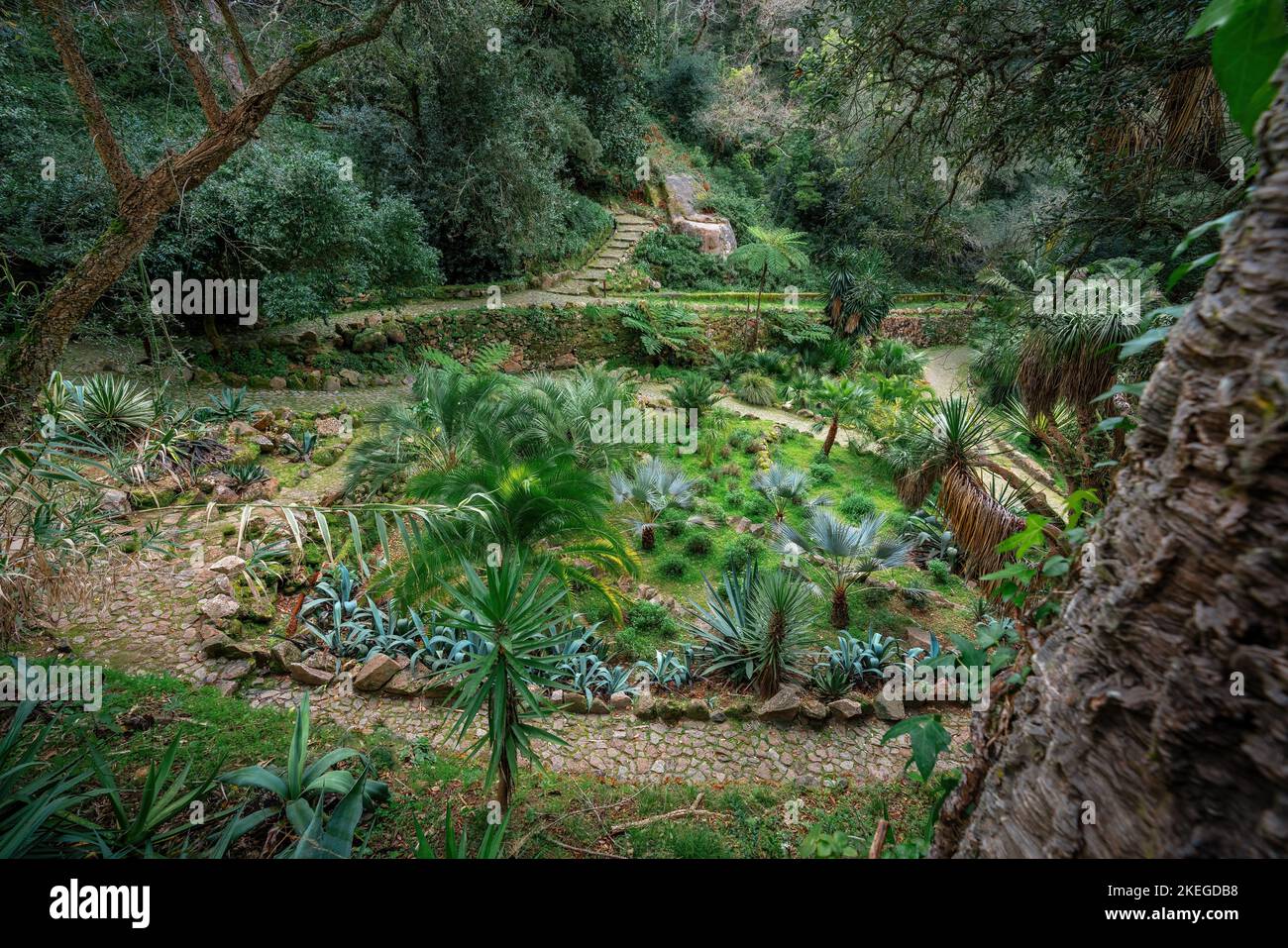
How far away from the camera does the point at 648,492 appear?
707 cm

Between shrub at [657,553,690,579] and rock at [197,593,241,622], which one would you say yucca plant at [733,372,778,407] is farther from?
rock at [197,593,241,622]

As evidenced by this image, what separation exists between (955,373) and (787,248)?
5.78 metres

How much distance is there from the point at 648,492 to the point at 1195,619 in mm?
6254

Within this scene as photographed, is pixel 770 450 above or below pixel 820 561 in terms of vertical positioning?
above

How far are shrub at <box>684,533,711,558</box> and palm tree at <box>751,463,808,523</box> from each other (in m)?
1.74

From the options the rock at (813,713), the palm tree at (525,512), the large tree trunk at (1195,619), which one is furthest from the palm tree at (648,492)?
the large tree trunk at (1195,619)

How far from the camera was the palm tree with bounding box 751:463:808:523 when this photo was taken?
333 inches

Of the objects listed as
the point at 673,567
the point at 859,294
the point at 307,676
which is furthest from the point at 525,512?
the point at 859,294

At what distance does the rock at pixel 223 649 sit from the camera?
4.25 m

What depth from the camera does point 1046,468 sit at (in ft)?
29.7

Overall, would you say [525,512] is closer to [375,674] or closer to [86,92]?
[375,674]

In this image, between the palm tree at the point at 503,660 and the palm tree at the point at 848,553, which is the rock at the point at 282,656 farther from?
the palm tree at the point at 848,553

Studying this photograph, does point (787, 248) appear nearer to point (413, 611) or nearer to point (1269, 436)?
point (413, 611)
